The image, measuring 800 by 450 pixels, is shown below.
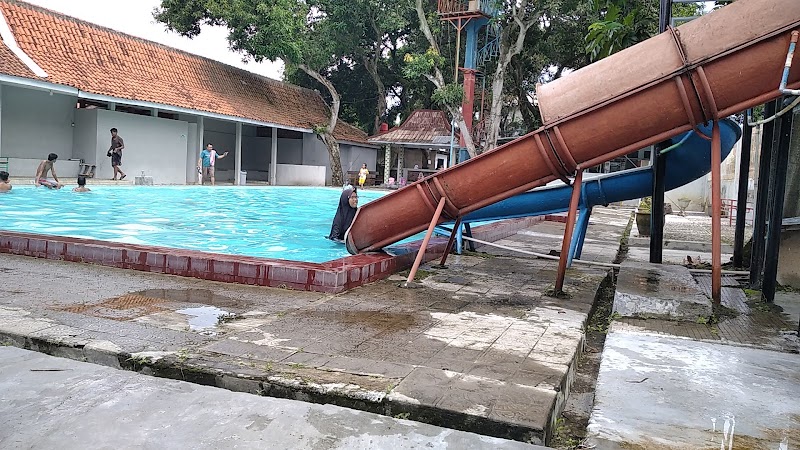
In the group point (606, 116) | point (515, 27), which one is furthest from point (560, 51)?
point (606, 116)

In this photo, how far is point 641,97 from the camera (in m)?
6.61

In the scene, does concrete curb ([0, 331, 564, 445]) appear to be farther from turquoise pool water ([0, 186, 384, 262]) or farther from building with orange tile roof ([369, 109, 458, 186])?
building with orange tile roof ([369, 109, 458, 186])

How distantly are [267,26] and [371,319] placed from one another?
24.3m

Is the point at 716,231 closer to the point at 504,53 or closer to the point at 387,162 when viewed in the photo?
the point at 504,53

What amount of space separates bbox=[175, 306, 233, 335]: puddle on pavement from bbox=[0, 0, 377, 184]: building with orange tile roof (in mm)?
15792

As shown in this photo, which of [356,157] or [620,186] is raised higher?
[356,157]

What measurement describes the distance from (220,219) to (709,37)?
13.2m

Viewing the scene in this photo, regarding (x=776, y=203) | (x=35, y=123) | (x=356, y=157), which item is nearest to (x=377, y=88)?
(x=356, y=157)

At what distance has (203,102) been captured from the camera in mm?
25375

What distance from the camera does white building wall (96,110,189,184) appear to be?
2248cm

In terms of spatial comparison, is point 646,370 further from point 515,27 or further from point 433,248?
point 515,27

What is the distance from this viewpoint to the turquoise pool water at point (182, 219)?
12.5 m

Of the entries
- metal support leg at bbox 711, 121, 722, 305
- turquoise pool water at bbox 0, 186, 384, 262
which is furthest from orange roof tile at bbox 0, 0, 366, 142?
Result: metal support leg at bbox 711, 121, 722, 305

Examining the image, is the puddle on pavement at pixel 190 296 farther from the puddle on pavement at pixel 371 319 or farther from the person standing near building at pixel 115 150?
the person standing near building at pixel 115 150
